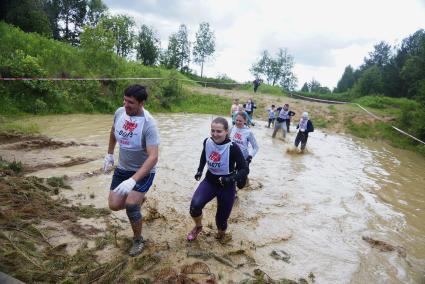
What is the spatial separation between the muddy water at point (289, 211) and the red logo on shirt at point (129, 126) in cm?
167

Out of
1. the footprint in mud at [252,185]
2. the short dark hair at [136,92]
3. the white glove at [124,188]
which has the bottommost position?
the footprint in mud at [252,185]

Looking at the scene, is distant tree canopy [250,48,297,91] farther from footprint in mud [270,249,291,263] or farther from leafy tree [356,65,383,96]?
footprint in mud [270,249,291,263]

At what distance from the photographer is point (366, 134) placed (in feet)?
80.3

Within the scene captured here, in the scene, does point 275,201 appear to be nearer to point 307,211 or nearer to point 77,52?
point 307,211

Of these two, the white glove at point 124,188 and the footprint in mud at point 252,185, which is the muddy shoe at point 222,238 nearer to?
the white glove at point 124,188

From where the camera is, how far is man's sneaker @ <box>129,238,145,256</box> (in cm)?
454

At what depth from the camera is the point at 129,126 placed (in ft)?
14.2

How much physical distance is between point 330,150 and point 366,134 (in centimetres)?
906

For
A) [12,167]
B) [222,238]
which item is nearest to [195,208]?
[222,238]

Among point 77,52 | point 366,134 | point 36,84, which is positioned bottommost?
point 366,134

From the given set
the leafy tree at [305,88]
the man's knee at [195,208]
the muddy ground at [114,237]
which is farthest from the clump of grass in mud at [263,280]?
the leafy tree at [305,88]

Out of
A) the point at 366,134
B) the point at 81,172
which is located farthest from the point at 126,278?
the point at 366,134

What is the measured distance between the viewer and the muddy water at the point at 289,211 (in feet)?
17.1

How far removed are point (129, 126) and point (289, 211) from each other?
4.48m
